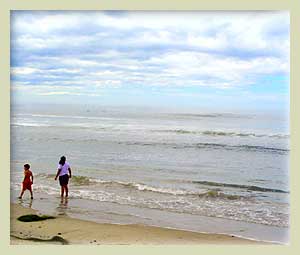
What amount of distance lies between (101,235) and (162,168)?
8.29 m

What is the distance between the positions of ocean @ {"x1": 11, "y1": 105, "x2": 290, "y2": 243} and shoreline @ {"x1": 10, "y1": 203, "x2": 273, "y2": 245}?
1.38 feet

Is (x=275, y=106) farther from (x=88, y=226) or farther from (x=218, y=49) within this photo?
(x=88, y=226)

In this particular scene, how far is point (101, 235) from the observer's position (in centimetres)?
1031

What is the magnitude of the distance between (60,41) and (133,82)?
2.29 metres

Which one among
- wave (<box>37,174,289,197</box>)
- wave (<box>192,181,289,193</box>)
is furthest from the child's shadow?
wave (<box>192,181,289,193</box>)

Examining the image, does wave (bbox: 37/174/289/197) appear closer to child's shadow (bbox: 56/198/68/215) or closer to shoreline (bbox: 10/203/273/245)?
child's shadow (bbox: 56/198/68/215)

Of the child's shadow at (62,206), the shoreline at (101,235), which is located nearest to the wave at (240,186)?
the child's shadow at (62,206)

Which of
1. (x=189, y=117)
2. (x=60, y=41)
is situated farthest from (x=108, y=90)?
(x=189, y=117)

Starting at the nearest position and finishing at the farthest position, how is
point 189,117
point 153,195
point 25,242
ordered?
point 25,242 < point 153,195 < point 189,117

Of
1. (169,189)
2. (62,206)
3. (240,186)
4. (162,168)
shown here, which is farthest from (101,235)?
(162,168)

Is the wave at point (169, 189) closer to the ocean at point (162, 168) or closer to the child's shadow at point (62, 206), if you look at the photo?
the ocean at point (162, 168)

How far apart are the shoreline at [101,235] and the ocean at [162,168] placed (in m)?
0.42

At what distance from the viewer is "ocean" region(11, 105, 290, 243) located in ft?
38.5

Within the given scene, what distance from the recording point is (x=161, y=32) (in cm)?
1139
